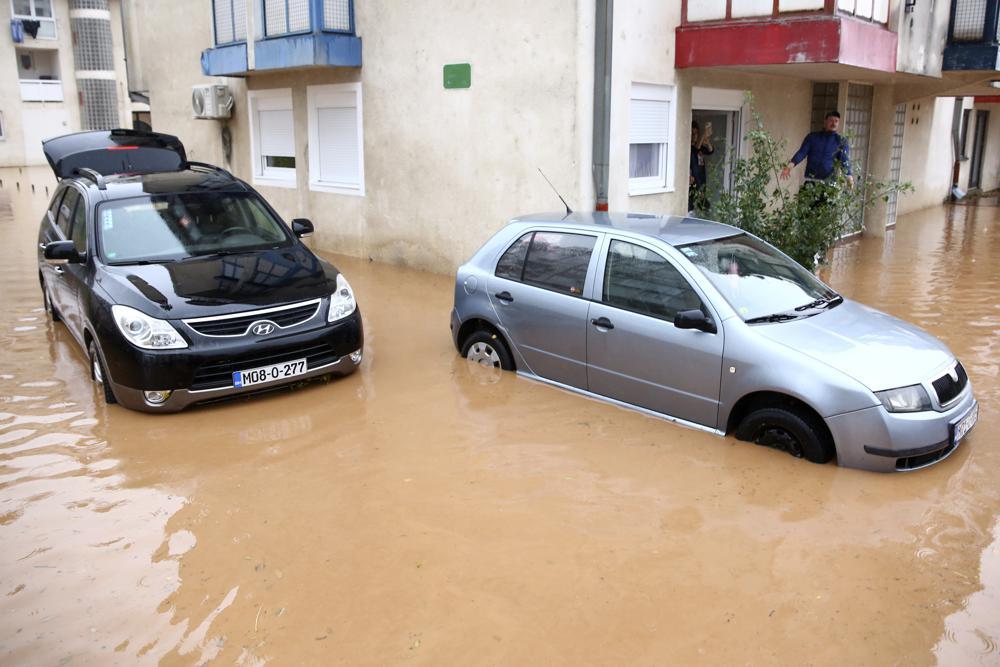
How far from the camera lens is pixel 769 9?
10039 millimetres

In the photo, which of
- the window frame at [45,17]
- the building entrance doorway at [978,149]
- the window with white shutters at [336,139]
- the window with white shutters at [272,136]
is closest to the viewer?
the window with white shutters at [336,139]

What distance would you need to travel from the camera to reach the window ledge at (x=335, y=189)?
13000mm

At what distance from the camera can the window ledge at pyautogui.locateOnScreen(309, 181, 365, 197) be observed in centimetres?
1300

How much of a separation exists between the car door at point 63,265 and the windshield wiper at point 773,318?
5715 mm

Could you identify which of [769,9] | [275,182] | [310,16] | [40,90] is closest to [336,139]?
[310,16]

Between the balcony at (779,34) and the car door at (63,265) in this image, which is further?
the balcony at (779,34)

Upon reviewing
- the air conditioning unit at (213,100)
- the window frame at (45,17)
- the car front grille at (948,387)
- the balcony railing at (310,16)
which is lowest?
the car front grille at (948,387)

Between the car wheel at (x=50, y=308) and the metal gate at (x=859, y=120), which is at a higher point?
the metal gate at (x=859, y=120)

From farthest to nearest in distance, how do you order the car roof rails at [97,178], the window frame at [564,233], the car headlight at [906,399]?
the car roof rails at [97,178] → the window frame at [564,233] → the car headlight at [906,399]

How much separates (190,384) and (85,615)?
2.58 m

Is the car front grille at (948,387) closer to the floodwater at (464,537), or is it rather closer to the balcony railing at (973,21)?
the floodwater at (464,537)

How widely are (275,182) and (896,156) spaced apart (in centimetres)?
1297

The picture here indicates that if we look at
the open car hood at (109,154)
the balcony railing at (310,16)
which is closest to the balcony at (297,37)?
the balcony railing at (310,16)

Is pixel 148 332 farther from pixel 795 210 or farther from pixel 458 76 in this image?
pixel 795 210
